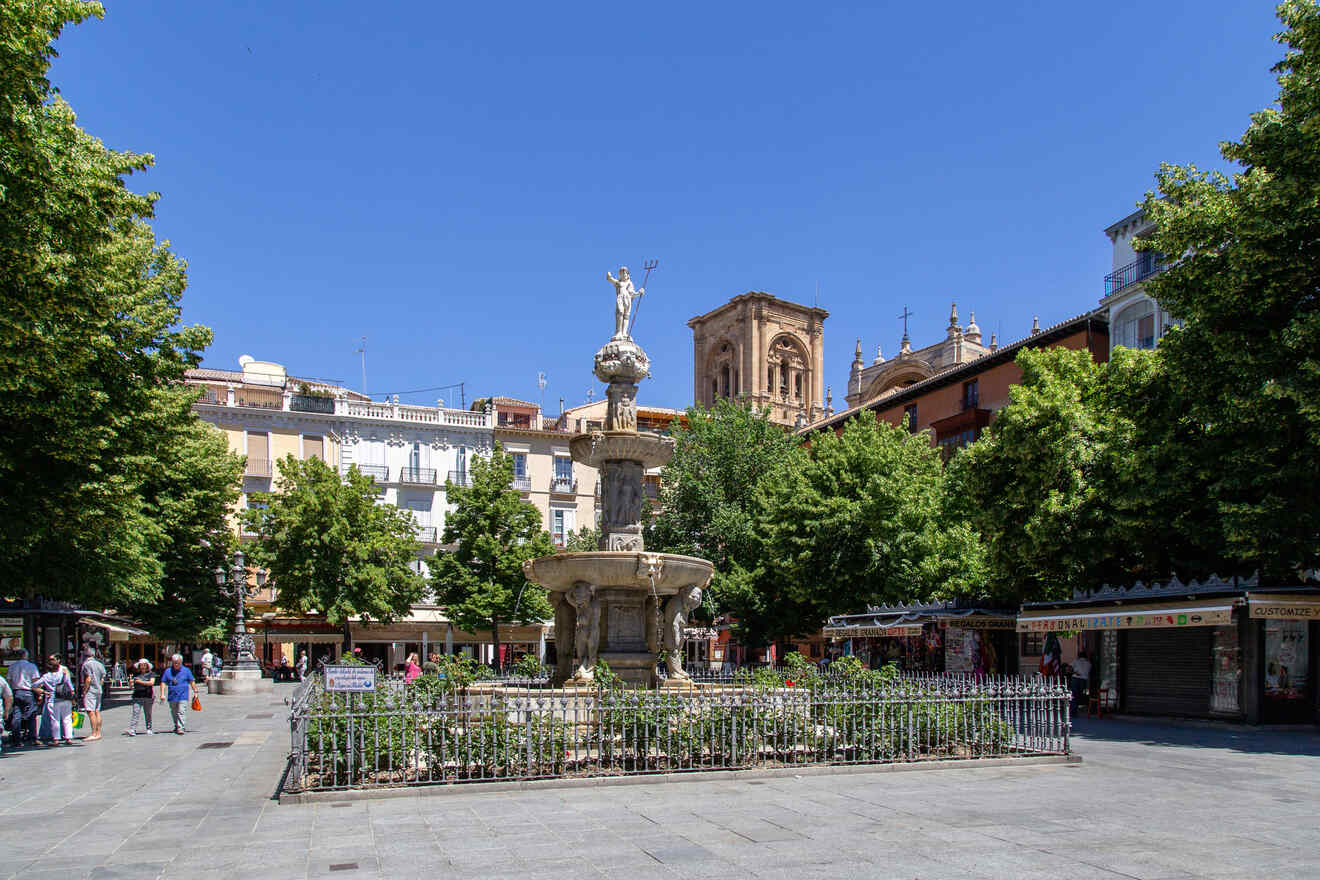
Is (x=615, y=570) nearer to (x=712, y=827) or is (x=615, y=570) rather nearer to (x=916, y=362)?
(x=712, y=827)

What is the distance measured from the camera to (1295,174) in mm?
18609

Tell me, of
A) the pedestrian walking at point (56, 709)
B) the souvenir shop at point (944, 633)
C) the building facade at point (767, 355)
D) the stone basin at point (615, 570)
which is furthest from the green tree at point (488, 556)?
the building facade at point (767, 355)

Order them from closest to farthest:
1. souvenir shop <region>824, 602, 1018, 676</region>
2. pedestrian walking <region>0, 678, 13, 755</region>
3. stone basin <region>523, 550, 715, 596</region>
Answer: stone basin <region>523, 550, 715, 596</region>
pedestrian walking <region>0, 678, 13, 755</region>
souvenir shop <region>824, 602, 1018, 676</region>

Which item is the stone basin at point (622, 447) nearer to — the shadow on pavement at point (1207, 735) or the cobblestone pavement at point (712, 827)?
the cobblestone pavement at point (712, 827)

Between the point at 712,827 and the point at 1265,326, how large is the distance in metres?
15.7

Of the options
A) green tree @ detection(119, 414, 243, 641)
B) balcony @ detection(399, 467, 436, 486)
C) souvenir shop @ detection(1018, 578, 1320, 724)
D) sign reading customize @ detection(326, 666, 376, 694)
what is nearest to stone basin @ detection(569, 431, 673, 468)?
sign reading customize @ detection(326, 666, 376, 694)

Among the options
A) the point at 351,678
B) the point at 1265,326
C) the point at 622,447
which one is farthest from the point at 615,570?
the point at 1265,326

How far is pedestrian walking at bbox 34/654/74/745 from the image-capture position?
18641mm

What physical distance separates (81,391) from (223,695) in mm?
21583

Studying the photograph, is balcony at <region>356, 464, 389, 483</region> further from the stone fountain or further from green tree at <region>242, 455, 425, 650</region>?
the stone fountain

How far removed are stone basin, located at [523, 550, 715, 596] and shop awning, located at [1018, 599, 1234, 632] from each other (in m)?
10.1

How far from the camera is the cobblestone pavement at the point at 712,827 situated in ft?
26.0

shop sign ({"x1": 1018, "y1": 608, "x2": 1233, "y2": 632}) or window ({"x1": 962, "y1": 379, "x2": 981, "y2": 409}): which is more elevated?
window ({"x1": 962, "y1": 379, "x2": 981, "y2": 409})

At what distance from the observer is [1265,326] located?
19297 mm
